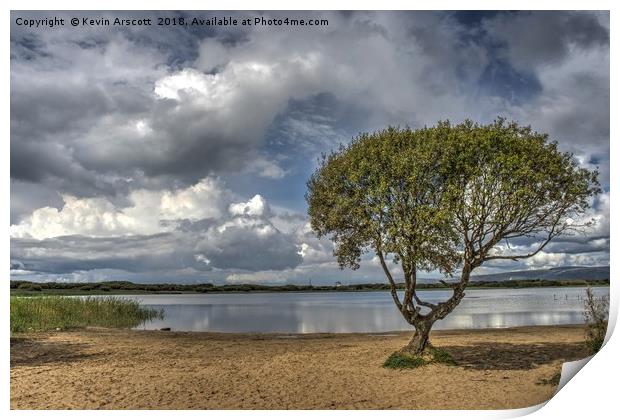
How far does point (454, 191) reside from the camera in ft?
39.4

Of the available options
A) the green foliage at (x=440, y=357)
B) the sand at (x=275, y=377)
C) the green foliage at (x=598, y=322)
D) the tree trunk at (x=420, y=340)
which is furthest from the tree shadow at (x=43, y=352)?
the green foliage at (x=598, y=322)

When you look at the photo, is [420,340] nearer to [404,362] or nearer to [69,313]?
[404,362]

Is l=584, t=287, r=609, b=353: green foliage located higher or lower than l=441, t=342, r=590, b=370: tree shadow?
higher

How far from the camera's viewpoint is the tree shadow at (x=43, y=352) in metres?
14.8

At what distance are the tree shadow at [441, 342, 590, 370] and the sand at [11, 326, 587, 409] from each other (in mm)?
28

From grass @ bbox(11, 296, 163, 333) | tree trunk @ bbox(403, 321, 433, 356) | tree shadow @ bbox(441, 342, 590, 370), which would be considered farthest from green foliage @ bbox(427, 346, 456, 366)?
grass @ bbox(11, 296, 163, 333)

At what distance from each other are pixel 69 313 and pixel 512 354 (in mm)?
20325

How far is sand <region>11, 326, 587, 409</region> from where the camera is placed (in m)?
11.4

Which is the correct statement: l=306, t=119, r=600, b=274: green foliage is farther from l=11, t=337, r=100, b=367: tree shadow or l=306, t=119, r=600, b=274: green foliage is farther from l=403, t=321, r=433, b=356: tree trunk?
l=11, t=337, r=100, b=367: tree shadow

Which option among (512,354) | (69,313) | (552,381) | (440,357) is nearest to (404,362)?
(440,357)
